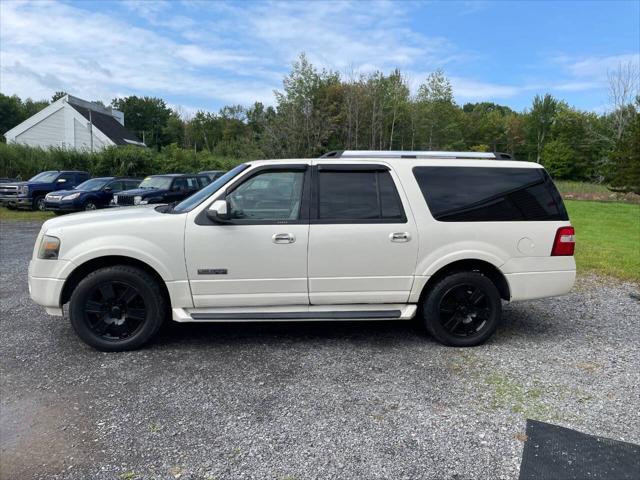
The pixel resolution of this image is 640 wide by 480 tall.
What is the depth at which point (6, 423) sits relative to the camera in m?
3.04

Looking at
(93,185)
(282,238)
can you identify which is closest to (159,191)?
(93,185)

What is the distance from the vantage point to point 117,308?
13.7 ft

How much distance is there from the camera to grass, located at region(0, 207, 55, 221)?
55.4 ft

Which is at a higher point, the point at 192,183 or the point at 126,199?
the point at 192,183

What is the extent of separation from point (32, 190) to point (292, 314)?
61.2 feet

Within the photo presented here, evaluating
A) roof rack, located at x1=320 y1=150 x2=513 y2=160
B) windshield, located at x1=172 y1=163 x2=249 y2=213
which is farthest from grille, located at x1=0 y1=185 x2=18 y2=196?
roof rack, located at x1=320 y1=150 x2=513 y2=160

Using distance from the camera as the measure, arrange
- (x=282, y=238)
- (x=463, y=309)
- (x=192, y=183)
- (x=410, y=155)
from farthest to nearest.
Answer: (x=192, y=183), (x=410, y=155), (x=463, y=309), (x=282, y=238)

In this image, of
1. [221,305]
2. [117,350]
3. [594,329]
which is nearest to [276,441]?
[221,305]

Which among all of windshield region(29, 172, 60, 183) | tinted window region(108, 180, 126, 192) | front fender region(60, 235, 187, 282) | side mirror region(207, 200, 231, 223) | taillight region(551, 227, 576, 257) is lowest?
front fender region(60, 235, 187, 282)

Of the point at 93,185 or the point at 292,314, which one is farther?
the point at 93,185

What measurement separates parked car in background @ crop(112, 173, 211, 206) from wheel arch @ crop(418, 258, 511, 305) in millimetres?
12019

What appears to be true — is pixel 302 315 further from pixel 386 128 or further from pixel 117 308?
pixel 386 128

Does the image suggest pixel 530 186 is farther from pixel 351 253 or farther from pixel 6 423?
pixel 6 423

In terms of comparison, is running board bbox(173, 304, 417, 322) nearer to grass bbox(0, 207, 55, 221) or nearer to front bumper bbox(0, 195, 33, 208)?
grass bbox(0, 207, 55, 221)
